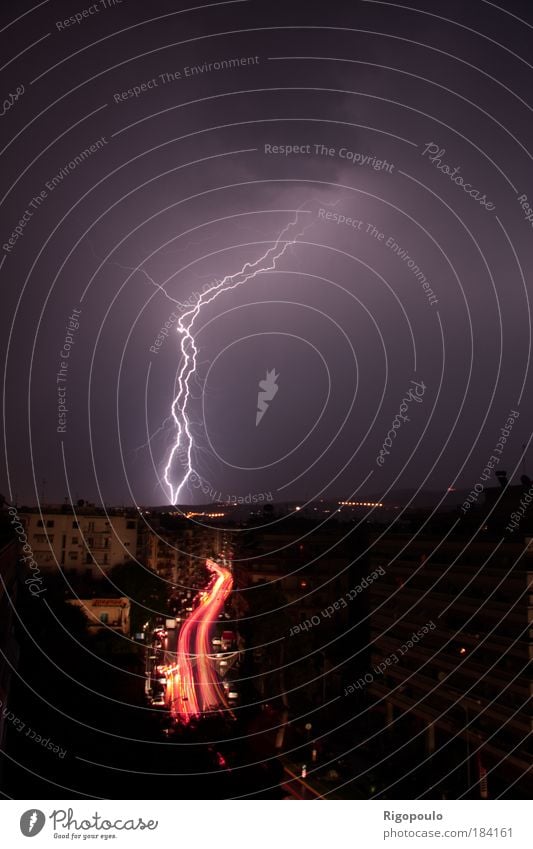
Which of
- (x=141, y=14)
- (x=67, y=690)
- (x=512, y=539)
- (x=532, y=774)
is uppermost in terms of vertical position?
(x=141, y=14)

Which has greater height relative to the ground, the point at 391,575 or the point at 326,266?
the point at 326,266

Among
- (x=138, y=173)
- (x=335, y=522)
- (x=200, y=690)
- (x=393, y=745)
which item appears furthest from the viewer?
(x=335, y=522)

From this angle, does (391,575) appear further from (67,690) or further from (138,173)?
(138,173)

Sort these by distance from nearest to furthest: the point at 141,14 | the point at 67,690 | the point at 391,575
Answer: the point at 141,14 → the point at 67,690 → the point at 391,575

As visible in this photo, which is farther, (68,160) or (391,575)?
(391,575)
